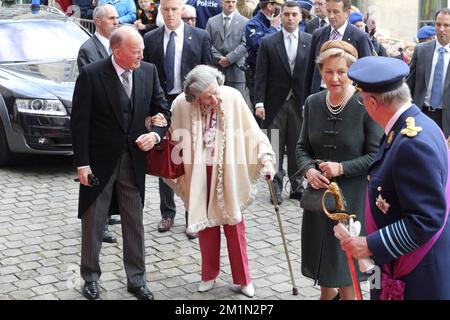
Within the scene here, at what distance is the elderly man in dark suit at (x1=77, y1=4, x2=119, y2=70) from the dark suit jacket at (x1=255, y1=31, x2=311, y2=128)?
1771mm

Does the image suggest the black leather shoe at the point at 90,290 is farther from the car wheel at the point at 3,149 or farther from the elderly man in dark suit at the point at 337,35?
the car wheel at the point at 3,149

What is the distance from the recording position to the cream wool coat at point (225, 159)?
20.8 feet

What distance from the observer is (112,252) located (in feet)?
24.4

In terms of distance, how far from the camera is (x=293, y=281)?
642 cm

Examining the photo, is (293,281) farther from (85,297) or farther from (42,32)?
(42,32)

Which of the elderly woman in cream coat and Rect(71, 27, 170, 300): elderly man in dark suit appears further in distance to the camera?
the elderly woman in cream coat

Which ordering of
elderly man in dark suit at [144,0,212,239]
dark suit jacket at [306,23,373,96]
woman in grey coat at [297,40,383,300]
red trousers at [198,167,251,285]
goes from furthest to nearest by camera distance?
dark suit jacket at [306,23,373,96] < elderly man in dark suit at [144,0,212,239] < red trousers at [198,167,251,285] < woman in grey coat at [297,40,383,300]

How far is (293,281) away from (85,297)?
1594mm

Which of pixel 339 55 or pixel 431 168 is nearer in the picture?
pixel 431 168

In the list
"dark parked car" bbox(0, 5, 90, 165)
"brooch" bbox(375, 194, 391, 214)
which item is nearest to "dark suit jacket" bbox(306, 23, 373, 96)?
"dark parked car" bbox(0, 5, 90, 165)

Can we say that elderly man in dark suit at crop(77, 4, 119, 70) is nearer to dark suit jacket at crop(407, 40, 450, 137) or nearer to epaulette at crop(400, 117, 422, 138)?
dark suit jacket at crop(407, 40, 450, 137)

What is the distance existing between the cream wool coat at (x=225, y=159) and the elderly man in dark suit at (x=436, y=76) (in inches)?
122

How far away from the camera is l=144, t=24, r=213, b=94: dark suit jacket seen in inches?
319
